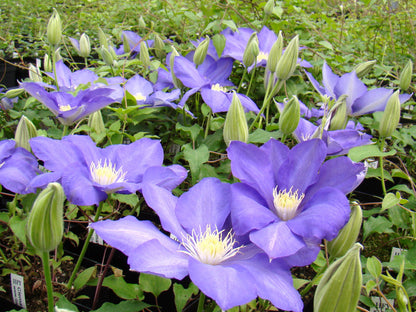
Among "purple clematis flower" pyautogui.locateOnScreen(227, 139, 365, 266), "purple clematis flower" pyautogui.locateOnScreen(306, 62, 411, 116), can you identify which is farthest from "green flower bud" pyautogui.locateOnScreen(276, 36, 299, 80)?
"purple clematis flower" pyautogui.locateOnScreen(227, 139, 365, 266)

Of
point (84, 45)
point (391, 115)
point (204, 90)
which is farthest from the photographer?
point (84, 45)

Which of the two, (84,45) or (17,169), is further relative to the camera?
(84,45)

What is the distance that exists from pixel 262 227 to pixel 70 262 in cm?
56

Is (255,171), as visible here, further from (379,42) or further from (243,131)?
(379,42)

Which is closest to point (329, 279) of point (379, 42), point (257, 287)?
point (257, 287)

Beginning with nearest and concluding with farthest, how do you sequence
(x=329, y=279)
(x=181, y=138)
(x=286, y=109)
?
(x=329, y=279) → (x=286, y=109) → (x=181, y=138)

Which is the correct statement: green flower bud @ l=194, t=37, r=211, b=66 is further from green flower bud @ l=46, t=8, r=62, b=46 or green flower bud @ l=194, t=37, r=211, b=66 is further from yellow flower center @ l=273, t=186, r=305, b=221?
yellow flower center @ l=273, t=186, r=305, b=221

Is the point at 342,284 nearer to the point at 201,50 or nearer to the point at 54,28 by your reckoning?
the point at 201,50

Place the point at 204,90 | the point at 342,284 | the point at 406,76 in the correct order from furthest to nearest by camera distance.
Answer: the point at 406,76 < the point at 204,90 < the point at 342,284

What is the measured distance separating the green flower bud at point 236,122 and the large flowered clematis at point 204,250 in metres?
0.10

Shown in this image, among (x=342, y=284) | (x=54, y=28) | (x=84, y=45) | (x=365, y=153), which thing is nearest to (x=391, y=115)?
(x=365, y=153)

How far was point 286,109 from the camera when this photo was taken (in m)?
0.59

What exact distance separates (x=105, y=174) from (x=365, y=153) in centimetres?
42

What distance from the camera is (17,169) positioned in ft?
1.68
